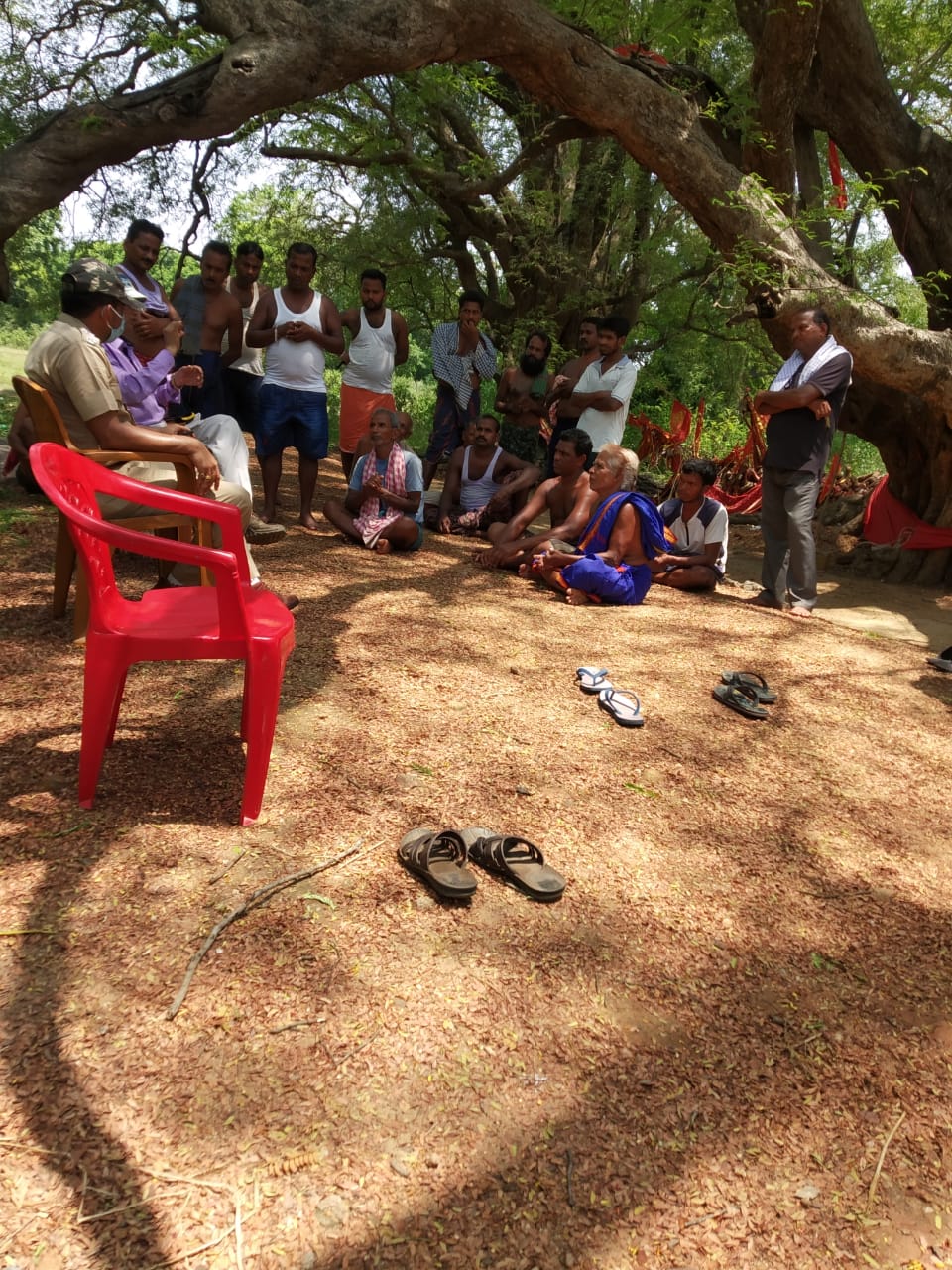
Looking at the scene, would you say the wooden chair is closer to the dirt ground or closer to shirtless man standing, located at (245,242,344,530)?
the dirt ground

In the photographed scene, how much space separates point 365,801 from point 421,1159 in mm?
1112

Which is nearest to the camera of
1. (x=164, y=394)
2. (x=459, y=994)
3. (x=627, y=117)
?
(x=459, y=994)

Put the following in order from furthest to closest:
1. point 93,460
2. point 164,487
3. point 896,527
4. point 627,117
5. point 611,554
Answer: point 896,527, point 627,117, point 611,554, point 164,487, point 93,460

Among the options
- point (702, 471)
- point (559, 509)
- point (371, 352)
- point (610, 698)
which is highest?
point (371, 352)

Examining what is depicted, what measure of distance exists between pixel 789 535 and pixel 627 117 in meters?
3.00

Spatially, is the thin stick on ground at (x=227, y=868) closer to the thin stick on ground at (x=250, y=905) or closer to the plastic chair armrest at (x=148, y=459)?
the thin stick on ground at (x=250, y=905)

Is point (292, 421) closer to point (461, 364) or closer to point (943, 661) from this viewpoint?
point (461, 364)

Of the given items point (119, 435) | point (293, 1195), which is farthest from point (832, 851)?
point (119, 435)

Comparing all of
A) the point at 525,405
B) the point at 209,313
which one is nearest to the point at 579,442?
the point at 525,405

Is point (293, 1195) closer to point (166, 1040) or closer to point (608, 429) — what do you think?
point (166, 1040)

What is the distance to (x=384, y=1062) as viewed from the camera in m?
1.57

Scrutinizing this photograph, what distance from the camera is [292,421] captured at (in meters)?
5.38

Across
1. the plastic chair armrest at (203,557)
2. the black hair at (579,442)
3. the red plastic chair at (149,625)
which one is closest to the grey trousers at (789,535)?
the black hair at (579,442)

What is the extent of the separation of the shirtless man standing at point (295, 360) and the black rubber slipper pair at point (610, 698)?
263 cm
